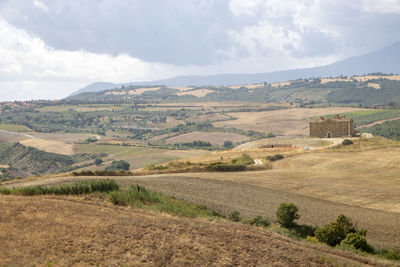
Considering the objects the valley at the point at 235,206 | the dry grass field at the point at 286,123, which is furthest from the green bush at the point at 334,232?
the dry grass field at the point at 286,123

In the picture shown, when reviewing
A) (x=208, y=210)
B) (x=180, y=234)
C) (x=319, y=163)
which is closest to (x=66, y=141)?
(x=319, y=163)

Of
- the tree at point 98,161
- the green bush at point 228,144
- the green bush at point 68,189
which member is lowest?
the green bush at point 228,144

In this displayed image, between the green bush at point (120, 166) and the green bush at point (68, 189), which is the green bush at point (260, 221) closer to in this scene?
the green bush at point (68, 189)

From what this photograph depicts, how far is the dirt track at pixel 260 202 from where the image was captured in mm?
31688

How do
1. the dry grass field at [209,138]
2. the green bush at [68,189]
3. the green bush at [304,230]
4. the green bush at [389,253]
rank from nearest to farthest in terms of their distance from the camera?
the green bush at [389,253] < the green bush at [68,189] < the green bush at [304,230] < the dry grass field at [209,138]

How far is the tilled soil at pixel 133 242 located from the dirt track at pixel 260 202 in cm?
1052

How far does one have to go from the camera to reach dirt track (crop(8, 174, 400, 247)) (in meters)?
31.7

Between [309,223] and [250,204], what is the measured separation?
539 cm

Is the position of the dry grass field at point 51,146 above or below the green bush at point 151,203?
below

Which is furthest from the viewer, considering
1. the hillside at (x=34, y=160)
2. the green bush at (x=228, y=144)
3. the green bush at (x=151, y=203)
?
the green bush at (x=228, y=144)

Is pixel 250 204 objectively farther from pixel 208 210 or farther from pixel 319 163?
pixel 319 163

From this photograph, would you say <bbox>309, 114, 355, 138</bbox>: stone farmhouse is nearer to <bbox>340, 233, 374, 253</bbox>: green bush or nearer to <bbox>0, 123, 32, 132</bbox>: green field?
<bbox>340, 233, 374, 253</bbox>: green bush

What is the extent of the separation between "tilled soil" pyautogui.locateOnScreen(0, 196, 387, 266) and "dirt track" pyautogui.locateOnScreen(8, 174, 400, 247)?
10524mm

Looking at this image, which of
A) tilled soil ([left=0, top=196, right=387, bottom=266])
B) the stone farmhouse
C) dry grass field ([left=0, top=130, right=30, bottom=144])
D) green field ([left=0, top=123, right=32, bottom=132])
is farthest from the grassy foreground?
green field ([left=0, top=123, right=32, bottom=132])
